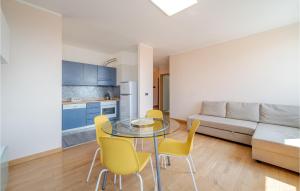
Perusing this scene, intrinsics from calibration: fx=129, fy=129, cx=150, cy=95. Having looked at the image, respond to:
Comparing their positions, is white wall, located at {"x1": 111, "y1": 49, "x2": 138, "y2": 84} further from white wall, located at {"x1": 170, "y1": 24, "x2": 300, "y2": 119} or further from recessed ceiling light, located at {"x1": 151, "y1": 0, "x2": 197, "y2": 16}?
recessed ceiling light, located at {"x1": 151, "y1": 0, "x2": 197, "y2": 16}

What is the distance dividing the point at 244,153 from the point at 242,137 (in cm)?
40

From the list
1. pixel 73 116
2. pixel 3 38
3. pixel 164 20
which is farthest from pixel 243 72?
pixel 73 116

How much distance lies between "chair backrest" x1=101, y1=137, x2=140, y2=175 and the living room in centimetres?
1

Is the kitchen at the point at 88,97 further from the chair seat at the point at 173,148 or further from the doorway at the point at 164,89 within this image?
the doorway at the point at 164,89

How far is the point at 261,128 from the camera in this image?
2434 mm

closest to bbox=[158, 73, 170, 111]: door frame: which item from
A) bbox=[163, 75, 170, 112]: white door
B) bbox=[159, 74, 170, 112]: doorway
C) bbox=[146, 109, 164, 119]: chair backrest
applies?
bbox=[159, 74, 170, 112]: doorway

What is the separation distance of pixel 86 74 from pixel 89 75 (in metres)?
0.09

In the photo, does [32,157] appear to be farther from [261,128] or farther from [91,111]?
[261,128]

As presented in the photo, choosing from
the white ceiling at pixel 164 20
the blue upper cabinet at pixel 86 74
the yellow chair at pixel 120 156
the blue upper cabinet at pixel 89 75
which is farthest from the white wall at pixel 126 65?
the yellow chair at pixel 120 156

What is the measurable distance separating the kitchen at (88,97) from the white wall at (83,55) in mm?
219

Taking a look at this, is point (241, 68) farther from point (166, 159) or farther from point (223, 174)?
point (166, 159)

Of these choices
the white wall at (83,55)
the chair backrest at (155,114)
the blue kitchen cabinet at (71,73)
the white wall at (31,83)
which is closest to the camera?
the white wall at (31,83)

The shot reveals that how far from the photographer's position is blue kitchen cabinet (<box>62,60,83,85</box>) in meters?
3.53

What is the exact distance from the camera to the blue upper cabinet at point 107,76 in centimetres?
431
